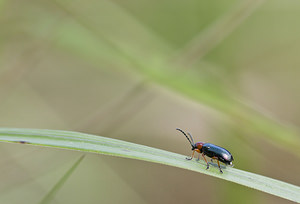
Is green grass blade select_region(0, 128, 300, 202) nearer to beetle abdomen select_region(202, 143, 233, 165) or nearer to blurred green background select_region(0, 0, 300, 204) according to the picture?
beetle abdomen select_region(202, 143, 233, 165)

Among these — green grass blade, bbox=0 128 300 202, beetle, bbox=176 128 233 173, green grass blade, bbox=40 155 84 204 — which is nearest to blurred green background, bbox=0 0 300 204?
beetle, bbox=176 128 233 173

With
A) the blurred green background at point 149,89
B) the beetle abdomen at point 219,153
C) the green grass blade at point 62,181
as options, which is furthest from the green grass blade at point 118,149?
the blurred green background at point 149,89

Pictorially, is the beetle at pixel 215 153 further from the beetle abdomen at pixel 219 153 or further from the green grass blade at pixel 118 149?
the green grass blade at pixel 118 149

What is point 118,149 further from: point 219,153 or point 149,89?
point 149,89

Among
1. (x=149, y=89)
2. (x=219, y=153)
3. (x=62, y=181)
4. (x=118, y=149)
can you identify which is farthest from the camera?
(x=149, y=89)

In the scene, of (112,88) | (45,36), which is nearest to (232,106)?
(45,36)

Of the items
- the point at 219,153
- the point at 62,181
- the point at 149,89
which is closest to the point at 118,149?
the point at 62,181

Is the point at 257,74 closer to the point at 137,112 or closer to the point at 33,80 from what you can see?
the point at 137,112
